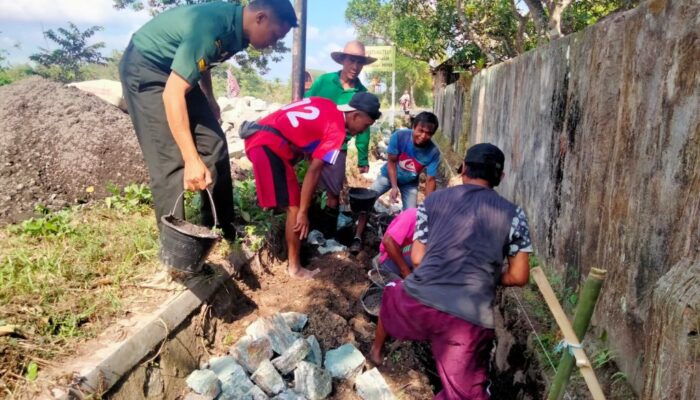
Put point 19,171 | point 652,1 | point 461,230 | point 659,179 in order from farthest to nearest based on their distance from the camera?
point 19,171
point 461,230
point 652,1
point 659,179

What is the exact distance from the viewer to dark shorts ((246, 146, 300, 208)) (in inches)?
148

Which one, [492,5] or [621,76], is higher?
[492,5]

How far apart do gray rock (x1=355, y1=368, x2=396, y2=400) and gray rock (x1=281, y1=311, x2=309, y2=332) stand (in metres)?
0.61

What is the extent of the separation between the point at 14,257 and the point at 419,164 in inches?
148

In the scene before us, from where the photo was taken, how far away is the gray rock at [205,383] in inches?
101

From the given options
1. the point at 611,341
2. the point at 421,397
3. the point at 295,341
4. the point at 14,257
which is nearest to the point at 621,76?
the point at 611,341

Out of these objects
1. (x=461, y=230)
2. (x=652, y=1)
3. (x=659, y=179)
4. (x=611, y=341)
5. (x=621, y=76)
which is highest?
(x=652, y=1)

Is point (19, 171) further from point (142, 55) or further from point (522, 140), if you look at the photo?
point (522, 140)

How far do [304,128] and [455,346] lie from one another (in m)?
2.08

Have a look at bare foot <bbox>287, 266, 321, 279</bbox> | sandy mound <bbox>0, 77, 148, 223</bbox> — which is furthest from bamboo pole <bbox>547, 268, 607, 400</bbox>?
sandy mound <bbox>0, 77, 148, 223</bbox>

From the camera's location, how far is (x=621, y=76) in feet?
8.57

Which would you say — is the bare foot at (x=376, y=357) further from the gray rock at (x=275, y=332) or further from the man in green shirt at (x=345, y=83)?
the man in green shirt at (x=345, y=83)

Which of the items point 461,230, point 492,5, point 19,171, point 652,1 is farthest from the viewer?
point 492,5

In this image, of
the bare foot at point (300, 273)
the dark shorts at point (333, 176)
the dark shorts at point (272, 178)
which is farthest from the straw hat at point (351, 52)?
the bare foot at point (300, 273)
